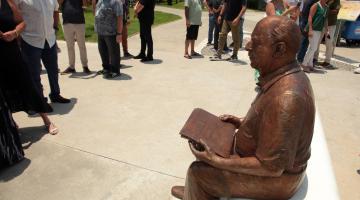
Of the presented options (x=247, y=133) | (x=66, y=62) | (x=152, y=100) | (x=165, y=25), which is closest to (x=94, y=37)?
(x=66, y=62)

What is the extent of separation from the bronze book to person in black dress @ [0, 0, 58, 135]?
225 centimetres

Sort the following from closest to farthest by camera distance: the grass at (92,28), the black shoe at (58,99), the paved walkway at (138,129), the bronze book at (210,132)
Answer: the bronze book at (210,132) → the paved walkway at (138,129) → the black shoe at (58,99) → the grass at (92,28)

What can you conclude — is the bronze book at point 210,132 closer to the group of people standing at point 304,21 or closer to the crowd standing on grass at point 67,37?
the crowd standing on grass at point 67,37

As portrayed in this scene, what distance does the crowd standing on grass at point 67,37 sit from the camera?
3.54m

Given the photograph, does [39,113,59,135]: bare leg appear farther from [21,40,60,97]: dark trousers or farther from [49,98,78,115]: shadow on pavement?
[49,98,78,115]: shadow on pavement

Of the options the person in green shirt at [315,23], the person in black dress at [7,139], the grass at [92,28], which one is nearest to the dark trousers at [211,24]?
the person in green shirt at [315,23]

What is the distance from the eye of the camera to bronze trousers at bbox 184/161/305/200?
6.25ft

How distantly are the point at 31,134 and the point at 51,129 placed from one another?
23 centimetres

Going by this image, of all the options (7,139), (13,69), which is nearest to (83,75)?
(13,69)

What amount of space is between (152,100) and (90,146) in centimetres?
162

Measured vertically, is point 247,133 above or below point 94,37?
above

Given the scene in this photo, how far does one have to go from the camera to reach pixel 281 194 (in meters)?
1.98

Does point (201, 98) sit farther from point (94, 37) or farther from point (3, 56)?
point (94, 37)

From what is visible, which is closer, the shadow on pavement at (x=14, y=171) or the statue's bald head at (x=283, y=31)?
the statue's bald head at (x=283, y=31)
